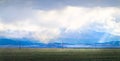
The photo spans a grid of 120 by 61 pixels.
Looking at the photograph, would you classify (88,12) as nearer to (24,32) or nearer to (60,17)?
(60,17)

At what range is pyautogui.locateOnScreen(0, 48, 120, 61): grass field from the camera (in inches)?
149

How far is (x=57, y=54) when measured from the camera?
12.5ft

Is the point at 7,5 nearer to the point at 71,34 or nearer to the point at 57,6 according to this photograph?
the point at 57,6

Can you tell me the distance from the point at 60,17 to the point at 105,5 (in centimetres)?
66

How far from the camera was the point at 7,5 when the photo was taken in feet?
12.7

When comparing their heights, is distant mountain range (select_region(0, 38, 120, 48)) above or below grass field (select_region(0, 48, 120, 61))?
above

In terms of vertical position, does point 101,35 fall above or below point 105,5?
below

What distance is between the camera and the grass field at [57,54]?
3.78 meters

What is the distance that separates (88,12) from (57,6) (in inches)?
17.4

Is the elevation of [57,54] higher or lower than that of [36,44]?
lower

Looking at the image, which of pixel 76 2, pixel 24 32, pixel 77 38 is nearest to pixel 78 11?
pixel 76 2

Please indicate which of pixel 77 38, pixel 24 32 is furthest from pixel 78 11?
pixel 24 32

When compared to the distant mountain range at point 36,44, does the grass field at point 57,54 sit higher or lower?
lower

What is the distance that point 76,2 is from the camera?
12.8ft
